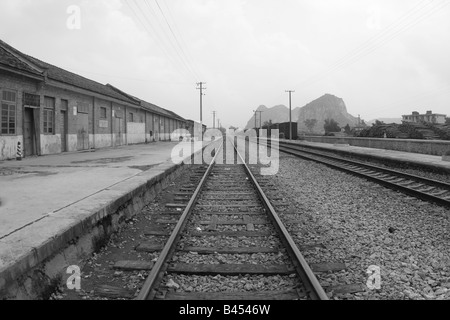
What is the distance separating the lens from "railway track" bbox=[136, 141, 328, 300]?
307 centimetres

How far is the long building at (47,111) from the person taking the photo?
13.7 meters

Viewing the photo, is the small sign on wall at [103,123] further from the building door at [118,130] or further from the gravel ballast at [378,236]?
the gravel ballast at [378,236]

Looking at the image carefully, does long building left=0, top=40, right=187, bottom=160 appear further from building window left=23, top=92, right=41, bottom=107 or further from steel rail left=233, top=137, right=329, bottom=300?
steel rail left=233, top=137, right=329, bottom=300

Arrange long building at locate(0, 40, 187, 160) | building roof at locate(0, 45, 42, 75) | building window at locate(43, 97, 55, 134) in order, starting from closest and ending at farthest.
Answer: building roof at locate(0, 45, 42, 75), long building at locate(0, 40, 187, 160), building window at locate(43, 97, 55, 134)

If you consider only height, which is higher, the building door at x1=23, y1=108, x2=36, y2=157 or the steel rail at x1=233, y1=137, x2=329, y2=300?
the building door at x1=23, y1=108, x2=36, y2=157

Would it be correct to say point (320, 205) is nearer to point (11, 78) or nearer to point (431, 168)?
point (431, 168)

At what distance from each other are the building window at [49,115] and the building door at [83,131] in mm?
2646

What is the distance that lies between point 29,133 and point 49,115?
181 cm

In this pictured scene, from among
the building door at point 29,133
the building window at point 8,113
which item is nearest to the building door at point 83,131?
the building door at point 29,133

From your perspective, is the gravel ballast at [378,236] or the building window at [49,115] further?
the building window at [49,115]

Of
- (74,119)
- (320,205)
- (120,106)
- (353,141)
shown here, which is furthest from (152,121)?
(320,205)

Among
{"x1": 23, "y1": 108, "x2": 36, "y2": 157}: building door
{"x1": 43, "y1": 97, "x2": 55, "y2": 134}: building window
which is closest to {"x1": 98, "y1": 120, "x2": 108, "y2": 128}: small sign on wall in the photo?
{"x1": 43, "y1": 97, "x2": 55, "y2": 134}: building window

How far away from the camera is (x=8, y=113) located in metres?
13.7
